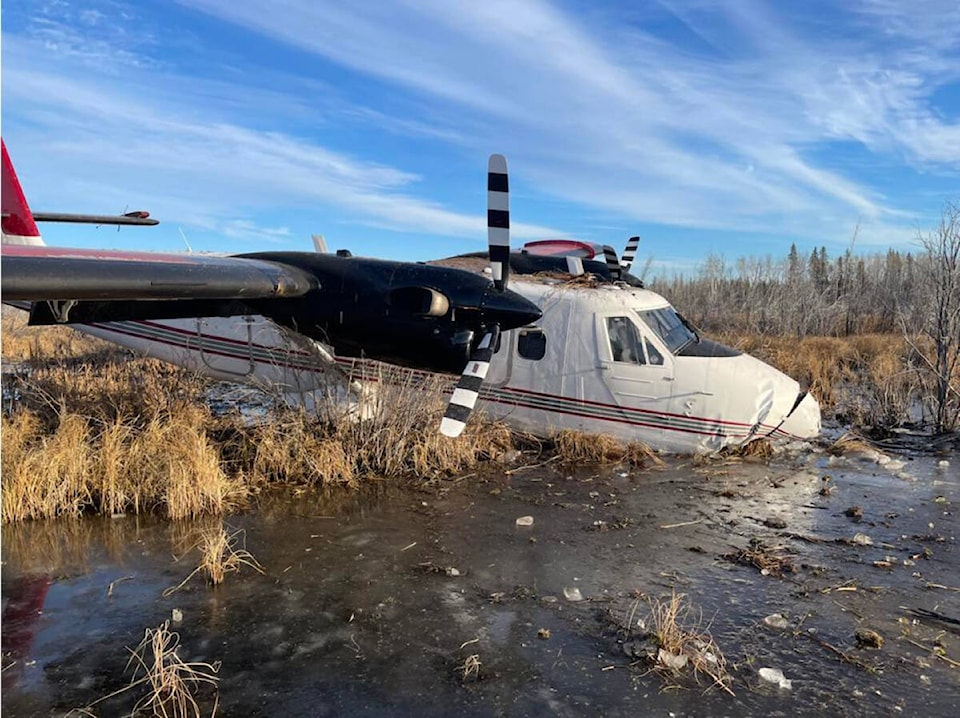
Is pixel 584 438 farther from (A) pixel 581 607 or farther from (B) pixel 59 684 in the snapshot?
(B) pixel 59 684

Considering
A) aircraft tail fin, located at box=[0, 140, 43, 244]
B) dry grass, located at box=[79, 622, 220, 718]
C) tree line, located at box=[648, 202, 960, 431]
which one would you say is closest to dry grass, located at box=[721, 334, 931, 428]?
tree line, located at box=[648, 202, 960, 431]

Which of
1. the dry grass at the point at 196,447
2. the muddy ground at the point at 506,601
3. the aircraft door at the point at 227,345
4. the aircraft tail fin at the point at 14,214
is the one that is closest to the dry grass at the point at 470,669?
the muddy ground at the point at 506,601

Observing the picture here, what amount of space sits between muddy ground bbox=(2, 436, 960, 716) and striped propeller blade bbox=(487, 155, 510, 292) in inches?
109

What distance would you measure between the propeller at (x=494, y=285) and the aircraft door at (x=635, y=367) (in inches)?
129

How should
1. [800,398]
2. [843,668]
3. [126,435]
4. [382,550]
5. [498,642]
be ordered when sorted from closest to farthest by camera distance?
[843,668], [498,642], [382,550], [126,435], [800,398]

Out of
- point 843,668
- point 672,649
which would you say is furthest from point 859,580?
point 672,649

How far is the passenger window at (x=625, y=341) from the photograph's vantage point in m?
9.36

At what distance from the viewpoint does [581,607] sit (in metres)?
5.04

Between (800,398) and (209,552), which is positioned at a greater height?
(800,398)

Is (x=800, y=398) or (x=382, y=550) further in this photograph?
(x=800, y=398)

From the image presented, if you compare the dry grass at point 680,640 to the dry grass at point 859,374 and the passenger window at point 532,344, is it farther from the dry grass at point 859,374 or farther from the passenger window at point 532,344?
the dry grass at point 859,374

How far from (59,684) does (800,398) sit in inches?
379

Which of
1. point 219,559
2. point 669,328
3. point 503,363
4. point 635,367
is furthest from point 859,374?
point 219,559

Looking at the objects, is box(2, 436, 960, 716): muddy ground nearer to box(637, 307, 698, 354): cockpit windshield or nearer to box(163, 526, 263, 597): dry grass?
box(163, 526, 263, 597): dry grass
